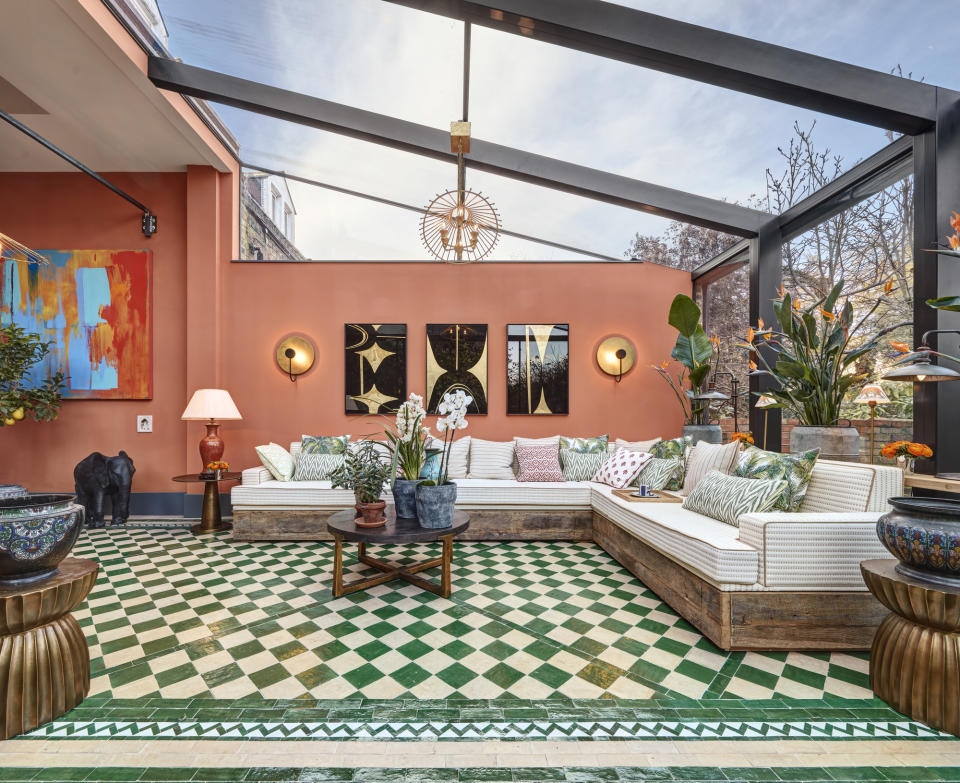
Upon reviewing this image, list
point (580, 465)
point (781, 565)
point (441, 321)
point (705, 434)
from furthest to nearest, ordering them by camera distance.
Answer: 1. point (441, 321)
2. point (580, 465)
3. point (705, 434)
4. point (781, 565)

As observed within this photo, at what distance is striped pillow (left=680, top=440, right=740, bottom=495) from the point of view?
11.6 feet

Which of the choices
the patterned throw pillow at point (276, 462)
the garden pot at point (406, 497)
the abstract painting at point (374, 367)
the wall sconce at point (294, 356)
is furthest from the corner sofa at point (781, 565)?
the wall sconce at point (294, 356)

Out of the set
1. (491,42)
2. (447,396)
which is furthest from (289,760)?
(491,42)

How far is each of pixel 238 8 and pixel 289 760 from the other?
4.46 m

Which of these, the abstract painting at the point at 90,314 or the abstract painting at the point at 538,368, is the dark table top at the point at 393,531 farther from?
the abstract painting at the point at 90,314

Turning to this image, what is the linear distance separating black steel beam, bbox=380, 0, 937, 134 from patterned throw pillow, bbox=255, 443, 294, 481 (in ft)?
12.5

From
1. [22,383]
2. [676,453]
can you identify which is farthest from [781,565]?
[22,383]

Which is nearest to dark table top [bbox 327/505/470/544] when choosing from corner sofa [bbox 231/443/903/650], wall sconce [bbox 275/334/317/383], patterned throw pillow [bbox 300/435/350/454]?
corner sofa [bbox 231/443/903/650]

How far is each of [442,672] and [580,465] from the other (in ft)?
9.24

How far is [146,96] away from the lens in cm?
386

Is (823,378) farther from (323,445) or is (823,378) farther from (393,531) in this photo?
(323,445)

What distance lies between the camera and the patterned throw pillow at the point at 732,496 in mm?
2744

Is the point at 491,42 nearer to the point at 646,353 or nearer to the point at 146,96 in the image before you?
the point at 146,96

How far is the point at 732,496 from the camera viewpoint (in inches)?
114
